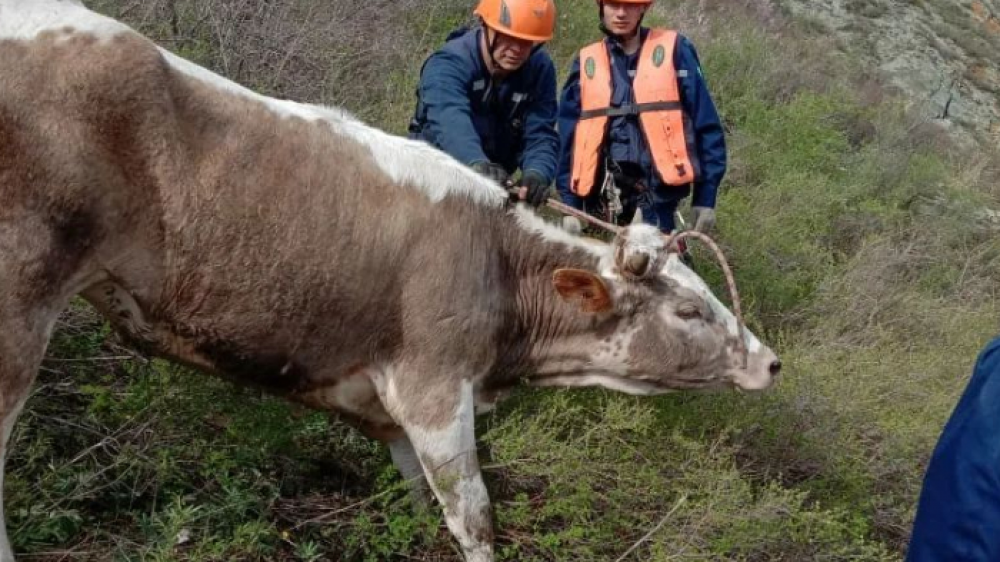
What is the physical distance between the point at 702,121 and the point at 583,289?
1.96 meters

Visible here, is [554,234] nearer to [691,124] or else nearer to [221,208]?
[221,208]

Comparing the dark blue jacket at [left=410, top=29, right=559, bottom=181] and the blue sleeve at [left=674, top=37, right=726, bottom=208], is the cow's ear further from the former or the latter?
the blue sleeve at [left=674, top=37, right=726, bottom=208]

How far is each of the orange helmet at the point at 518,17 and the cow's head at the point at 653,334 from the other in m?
1.25

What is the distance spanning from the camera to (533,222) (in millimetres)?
4656

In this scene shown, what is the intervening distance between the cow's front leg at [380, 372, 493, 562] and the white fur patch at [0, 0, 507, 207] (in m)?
0.87

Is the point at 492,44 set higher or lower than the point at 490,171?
higher

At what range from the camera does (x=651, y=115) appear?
19.2 feet

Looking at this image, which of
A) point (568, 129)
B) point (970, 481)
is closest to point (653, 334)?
point (568, 129)

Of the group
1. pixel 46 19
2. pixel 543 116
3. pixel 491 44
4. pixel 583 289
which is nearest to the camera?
pixel 46 19

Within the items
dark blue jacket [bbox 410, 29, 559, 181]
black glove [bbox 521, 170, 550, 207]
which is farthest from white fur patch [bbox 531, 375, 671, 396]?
dark blue jacket [bbox 410, 29, 559, 181]

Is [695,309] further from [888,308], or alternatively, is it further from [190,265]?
[888,308]

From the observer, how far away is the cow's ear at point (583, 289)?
447cm

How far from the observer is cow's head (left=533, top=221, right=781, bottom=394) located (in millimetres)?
4664

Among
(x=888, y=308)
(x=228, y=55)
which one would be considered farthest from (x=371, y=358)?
(x=888, y=308)
